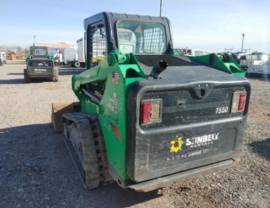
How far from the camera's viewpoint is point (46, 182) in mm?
3764

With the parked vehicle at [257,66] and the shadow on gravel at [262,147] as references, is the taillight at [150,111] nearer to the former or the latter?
the shadow on gravel at [262,147]

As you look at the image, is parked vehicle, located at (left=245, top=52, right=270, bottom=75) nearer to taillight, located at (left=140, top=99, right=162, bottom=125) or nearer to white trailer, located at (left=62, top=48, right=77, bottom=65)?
white trailer, located at (left=62, top=48, right=77, bottom=65)

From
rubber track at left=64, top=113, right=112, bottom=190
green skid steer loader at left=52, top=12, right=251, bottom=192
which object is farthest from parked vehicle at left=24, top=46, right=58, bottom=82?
rubber track at left=64, top=113, right=112, bottom=190

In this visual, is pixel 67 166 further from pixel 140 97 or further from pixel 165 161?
pixel 140 97

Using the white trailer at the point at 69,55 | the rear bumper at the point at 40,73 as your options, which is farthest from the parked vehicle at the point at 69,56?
the rear bumper at the point at 40,73

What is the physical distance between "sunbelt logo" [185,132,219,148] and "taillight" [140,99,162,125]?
0.49 meters

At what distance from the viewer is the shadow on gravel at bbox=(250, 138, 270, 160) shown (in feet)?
15.8

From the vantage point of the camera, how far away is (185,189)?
3631 millimetres

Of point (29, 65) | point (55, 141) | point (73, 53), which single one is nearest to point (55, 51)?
point (73, 53)

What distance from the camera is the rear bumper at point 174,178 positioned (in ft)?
8.86

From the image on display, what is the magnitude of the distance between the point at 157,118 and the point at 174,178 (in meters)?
0.70

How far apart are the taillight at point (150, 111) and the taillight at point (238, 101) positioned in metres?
1.00

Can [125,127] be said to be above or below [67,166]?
above

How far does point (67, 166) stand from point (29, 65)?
11976 mm
